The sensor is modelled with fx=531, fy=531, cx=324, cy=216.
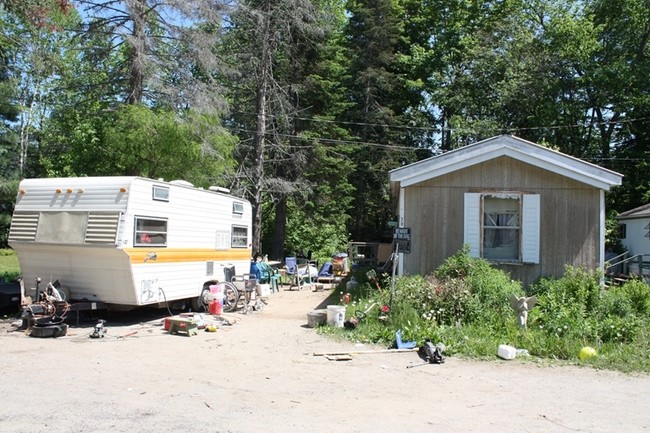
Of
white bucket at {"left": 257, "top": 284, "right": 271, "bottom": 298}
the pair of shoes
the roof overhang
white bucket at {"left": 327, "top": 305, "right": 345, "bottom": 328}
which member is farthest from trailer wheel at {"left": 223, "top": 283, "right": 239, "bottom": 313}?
the pair of shoes

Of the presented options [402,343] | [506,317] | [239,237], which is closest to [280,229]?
[239,237]

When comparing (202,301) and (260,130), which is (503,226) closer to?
(202,301)

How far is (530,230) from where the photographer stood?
11.3 metres

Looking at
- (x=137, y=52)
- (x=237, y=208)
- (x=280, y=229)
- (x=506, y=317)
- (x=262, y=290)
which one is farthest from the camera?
(x=280, y=229)

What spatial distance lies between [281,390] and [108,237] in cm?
495

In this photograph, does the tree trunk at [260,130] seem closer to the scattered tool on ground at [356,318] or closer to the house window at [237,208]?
the house window at [237,208]

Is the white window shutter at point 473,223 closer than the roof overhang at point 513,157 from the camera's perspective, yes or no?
No

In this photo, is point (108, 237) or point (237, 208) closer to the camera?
point (108, 237)

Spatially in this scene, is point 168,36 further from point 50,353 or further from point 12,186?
point 12,186

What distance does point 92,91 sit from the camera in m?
16.6

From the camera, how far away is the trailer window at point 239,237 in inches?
532

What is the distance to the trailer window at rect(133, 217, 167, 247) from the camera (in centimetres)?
984

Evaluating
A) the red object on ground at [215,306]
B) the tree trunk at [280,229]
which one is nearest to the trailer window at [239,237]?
the red object on ground at [215,306]

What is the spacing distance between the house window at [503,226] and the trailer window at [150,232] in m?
6.30
